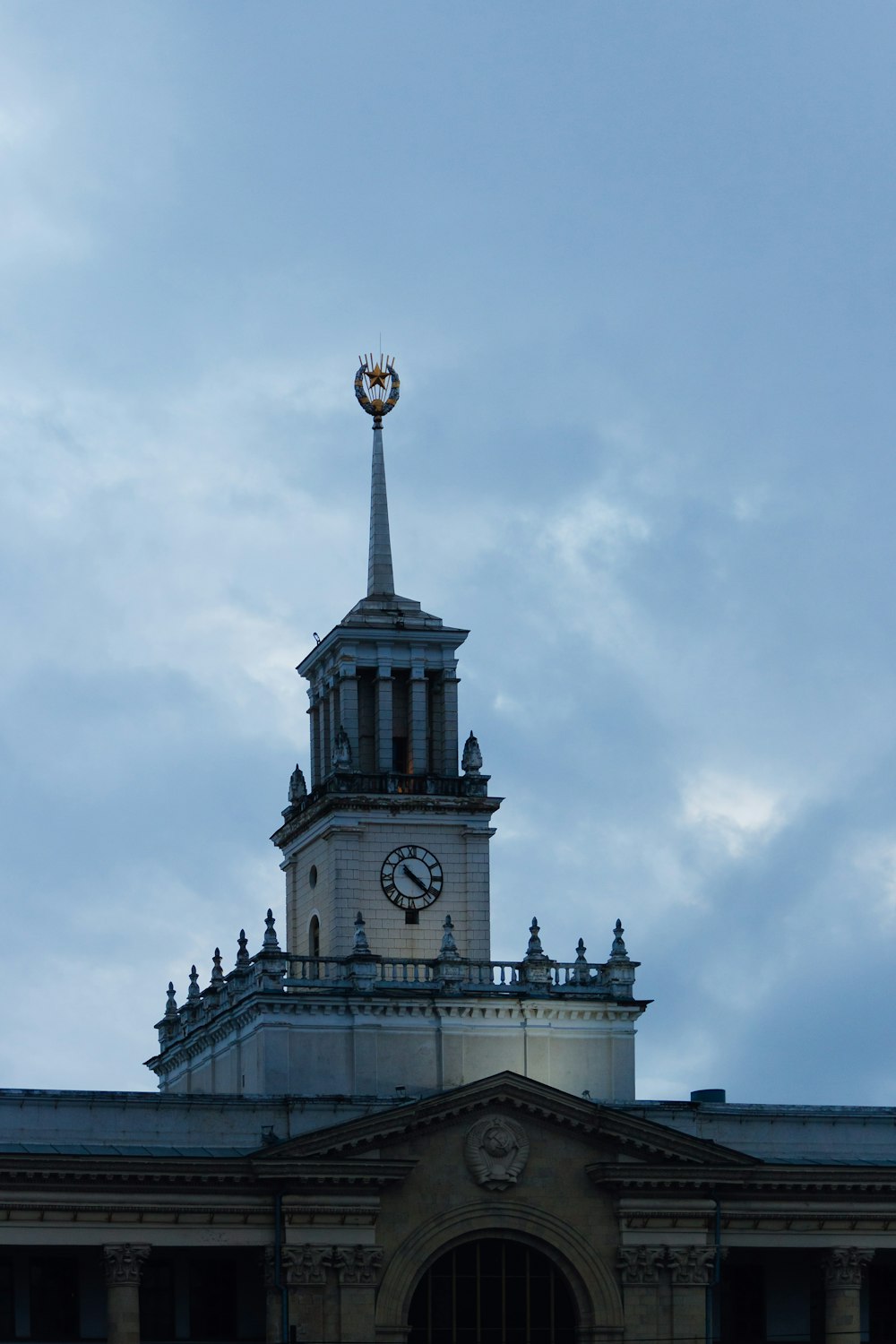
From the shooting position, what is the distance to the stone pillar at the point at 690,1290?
122 m

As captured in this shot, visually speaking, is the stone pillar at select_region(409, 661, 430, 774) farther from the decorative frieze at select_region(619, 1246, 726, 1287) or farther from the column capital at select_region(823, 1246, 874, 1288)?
the column capital at select_region(823, 1246, 874, 1288)

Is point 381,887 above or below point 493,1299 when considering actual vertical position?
above

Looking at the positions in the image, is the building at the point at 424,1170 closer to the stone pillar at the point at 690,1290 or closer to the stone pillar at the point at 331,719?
the stone pillar at the point at 690,1290

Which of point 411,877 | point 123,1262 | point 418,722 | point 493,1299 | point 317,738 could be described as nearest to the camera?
→ point 123,1262

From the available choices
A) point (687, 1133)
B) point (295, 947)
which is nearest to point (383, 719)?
point (295, 947)

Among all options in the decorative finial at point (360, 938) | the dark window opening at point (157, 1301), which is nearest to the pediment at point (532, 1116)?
the dark window opening at point (157, 1301)

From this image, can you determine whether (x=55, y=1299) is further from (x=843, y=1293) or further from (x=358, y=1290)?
(x=843, y=1293)

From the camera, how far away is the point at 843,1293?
409 feet

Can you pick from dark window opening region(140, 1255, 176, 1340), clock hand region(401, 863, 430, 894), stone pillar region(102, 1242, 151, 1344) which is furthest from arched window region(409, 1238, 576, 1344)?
clock hand region(401, 863, 430, 894)

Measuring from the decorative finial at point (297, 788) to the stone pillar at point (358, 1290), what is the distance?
25353mm

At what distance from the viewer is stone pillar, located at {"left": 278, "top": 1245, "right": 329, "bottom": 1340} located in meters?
118

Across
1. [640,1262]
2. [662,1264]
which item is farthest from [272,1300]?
[662,1264]

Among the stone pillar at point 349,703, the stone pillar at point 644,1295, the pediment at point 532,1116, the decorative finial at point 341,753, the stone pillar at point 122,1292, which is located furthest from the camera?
the stone pillar at point 349,703

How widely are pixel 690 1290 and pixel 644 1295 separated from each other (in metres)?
1.72
